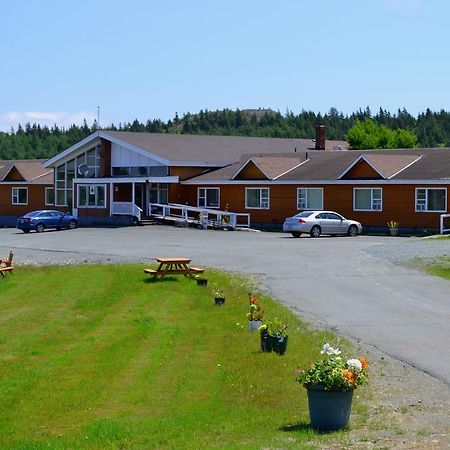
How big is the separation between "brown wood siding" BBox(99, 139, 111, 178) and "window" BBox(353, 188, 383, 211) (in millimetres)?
19944

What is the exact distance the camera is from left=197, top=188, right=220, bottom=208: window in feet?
195

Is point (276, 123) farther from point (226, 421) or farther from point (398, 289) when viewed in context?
point (226, 421)

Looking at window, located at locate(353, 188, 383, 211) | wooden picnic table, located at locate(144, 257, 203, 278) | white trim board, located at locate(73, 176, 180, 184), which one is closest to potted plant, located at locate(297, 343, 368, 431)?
wooden picnic table, located at locate(144, 257, 203, 278)

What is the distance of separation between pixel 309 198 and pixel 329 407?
44.4 metres

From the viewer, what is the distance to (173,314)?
21.8m

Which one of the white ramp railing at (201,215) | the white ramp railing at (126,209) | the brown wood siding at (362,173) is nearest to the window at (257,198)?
the white ramp railing at (201,215)

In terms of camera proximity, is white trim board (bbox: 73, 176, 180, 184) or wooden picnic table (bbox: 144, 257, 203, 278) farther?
white trim board (bbox: 73, 176, 180, 184)

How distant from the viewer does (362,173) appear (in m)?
52.3

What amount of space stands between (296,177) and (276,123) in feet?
272

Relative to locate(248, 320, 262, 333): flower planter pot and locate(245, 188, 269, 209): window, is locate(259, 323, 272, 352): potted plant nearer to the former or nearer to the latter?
locate(248, 320, 262, 333): flower planter pot

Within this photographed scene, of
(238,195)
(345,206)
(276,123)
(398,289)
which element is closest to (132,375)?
(398,289)

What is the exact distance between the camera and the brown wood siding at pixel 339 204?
163 feet

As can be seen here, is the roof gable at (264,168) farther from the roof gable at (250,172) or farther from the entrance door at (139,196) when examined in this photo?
the entrance door at (139,196)

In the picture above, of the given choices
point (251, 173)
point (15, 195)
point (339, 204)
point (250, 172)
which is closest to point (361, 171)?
point (339, 204)
